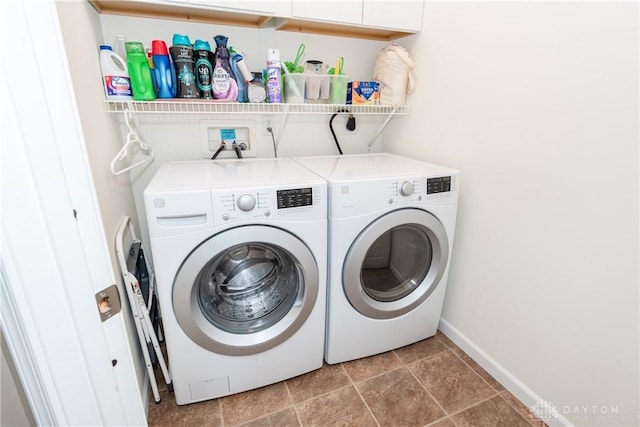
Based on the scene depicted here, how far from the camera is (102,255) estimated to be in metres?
0.54

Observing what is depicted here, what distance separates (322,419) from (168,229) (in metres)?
1.00

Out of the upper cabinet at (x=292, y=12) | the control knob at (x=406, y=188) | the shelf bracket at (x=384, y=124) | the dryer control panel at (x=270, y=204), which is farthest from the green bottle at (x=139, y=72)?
the shelf bracket at (x=384, y=124)

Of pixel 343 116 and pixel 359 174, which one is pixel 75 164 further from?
pixel 343 116

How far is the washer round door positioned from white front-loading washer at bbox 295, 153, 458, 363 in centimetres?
17

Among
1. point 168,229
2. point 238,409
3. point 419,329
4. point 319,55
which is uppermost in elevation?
point 319,55

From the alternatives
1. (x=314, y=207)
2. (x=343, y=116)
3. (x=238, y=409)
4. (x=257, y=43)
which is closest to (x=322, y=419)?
(x=238, y=409)

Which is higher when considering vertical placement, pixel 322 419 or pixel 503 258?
pixel 503 258

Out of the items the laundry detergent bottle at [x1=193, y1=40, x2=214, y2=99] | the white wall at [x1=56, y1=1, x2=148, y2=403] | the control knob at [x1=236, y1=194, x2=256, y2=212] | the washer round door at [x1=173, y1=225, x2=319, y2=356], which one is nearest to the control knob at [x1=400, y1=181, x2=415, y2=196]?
the washer round door at [x1=173, y1=225, x2=319, y2=356]

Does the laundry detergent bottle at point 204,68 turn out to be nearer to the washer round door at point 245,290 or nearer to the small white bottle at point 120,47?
the small white bottle at point 120,47

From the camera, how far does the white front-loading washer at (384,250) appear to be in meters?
1.35

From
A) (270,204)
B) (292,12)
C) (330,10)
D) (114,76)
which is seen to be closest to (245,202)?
(270,204)

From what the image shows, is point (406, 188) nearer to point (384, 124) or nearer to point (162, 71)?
point (384, 124)

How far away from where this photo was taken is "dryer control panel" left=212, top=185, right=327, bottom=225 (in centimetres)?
114

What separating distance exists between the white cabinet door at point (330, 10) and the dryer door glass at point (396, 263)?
1.05m
